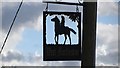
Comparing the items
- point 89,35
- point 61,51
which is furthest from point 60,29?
point 89,35

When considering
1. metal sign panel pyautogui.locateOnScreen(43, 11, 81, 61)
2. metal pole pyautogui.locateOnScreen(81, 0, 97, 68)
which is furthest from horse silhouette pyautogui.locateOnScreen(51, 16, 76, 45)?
metal pole pyautogui.locateOnScreen(81, 0, 97, 68)

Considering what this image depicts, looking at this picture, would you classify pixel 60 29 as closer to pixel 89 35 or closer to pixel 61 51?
pixel 61 51

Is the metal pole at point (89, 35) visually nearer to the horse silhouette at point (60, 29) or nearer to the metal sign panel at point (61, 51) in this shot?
the metal sign panel at point (61, 51)

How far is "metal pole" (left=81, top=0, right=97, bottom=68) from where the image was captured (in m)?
5.20

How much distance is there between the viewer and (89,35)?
5285 mm

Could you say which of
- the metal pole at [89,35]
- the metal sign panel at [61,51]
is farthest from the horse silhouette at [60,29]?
the metal pole at [89,35]

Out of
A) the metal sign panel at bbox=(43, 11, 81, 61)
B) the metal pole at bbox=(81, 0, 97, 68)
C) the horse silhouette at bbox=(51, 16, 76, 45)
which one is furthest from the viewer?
the horse silhouette at bbox=(51, 16, 76, 45)

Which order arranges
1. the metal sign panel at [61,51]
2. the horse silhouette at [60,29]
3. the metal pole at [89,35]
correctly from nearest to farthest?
the metal pole at [89,35] → the metal sign panel at [61,51] → the horse silhouette at [60,29]

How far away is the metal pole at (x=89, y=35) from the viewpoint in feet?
17.0

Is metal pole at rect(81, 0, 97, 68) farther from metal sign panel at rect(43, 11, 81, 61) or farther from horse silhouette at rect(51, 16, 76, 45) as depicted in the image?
horse silhouette at rect(51, 16, 76, 45)

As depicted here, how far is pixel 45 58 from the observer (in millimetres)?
5840

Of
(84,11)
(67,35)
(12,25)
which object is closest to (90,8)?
(84,11)

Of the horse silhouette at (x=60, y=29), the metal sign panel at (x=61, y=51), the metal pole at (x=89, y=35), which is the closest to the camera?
the metal pole at (x=89, y=35)

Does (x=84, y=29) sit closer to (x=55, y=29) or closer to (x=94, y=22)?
(x=94, y=22)
